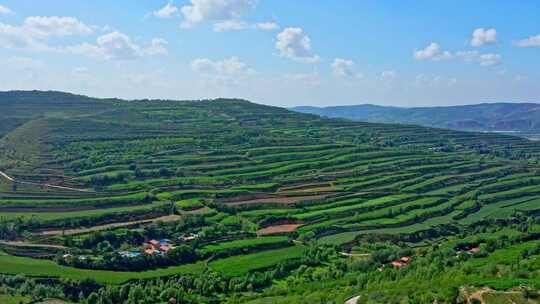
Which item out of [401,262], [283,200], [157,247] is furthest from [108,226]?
[401,262]

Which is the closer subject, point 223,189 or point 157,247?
point 157,247

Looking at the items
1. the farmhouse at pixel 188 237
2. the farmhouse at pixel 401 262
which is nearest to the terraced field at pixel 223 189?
the farmhouse at pixel 188 237

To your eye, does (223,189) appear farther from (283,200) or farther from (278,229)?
(278,229)

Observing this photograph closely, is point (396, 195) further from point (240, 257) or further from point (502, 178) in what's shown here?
point (240, 257)

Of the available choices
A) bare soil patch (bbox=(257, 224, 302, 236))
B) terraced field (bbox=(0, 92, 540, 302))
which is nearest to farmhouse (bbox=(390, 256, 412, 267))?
terraced field (bbox=(0, 92, 540, 302))

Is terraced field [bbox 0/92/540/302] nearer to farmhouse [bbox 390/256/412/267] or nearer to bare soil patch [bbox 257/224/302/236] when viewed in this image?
bare soil patch [bbox 257/224/302/236]

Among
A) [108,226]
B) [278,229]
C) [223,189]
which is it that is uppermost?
[223,189]

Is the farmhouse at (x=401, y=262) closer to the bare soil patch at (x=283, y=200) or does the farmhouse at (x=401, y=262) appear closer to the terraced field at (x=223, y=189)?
the terraced field at (x=223, y=189)

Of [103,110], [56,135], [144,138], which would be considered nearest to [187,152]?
[144,138]
